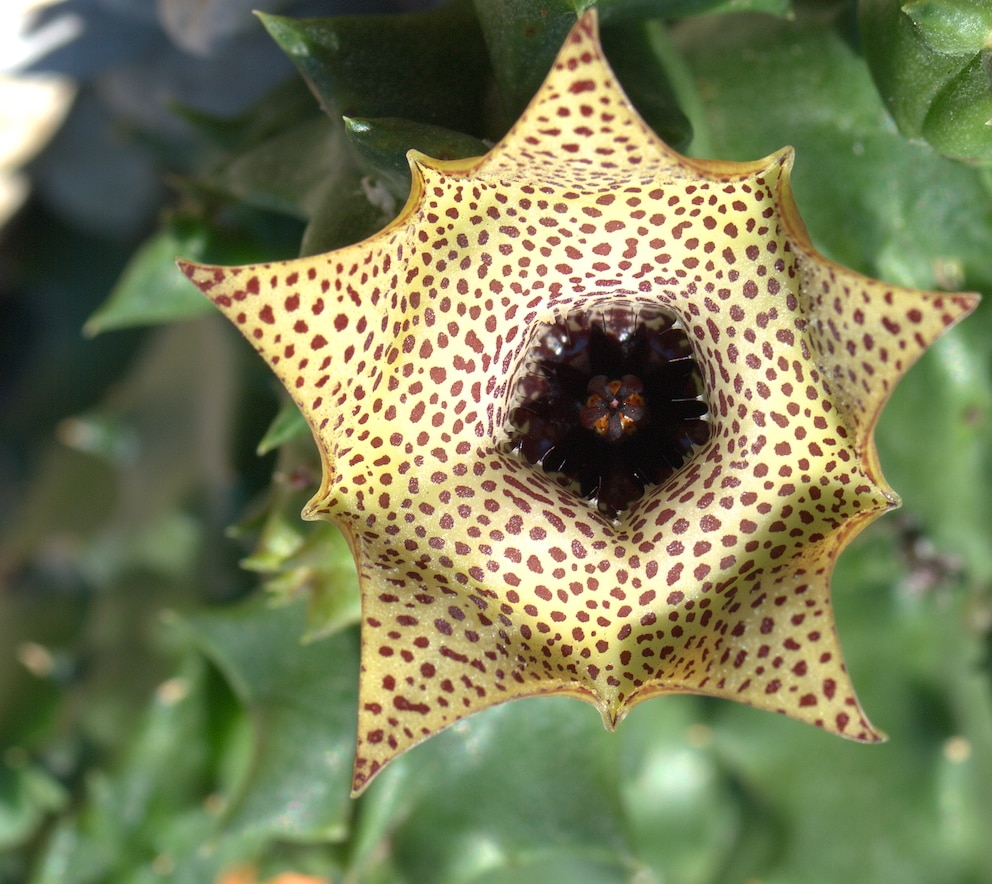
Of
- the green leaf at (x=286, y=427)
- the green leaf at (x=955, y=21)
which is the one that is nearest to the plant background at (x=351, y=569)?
the green leaf at (x=286, y=427)

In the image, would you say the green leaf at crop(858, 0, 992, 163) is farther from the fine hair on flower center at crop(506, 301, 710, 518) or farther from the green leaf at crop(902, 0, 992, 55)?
the fine hair on flower center at crop(506, 301, 710, 518)

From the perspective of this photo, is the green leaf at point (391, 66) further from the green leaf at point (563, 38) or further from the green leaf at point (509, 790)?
the green leaf at point (509, 790)

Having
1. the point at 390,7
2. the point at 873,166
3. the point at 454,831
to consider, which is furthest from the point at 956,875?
the point at 390,7

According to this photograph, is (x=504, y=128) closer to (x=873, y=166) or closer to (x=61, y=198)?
(x=873, y=166)

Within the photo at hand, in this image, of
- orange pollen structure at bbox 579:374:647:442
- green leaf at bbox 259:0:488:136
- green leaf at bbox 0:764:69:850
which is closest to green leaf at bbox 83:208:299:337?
green leaf at bbox 259:0:488:136

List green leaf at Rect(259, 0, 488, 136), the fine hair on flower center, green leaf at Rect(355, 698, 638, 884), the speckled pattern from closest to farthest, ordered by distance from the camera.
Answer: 1. the speckled pattern
2. green leaf at Rect(259, 0, 488, 136)
3. the fine hair on flower center
4. green leaf at Rect(355, 698, 638, 884)
